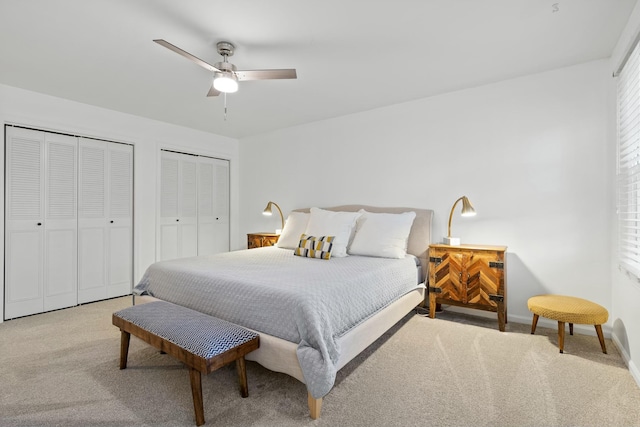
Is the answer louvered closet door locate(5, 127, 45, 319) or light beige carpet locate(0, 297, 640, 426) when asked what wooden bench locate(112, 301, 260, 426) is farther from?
louvered closet door locate(5, 127, 45, 319)

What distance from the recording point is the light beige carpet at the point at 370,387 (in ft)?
5.43

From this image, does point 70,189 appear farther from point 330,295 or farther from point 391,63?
point 391,63

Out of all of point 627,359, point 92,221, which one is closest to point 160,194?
point 92,221

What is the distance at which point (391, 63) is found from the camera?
2.71 meters

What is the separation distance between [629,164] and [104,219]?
515 centimetres

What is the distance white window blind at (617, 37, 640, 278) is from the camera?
6.79ft

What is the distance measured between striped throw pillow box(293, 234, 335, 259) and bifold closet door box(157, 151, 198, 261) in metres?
2.32

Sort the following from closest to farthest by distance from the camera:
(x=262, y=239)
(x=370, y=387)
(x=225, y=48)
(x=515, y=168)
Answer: (x=370, y=387), (x=225, y=48), (x=515, y=168), (x=262, y=239)

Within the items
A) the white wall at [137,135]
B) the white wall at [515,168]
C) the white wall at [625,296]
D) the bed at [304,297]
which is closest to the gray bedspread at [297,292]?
the bed at [304,297]

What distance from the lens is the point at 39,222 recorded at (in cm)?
340

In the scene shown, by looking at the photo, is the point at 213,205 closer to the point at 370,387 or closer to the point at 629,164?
the point at 370,387

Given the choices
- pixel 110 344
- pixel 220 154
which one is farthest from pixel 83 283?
pixel 220 154

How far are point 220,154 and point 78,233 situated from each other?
7.43ft

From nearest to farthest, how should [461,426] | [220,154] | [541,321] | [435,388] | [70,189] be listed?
[461,426], [435,388], [541,321], [70,189], [220,154]
